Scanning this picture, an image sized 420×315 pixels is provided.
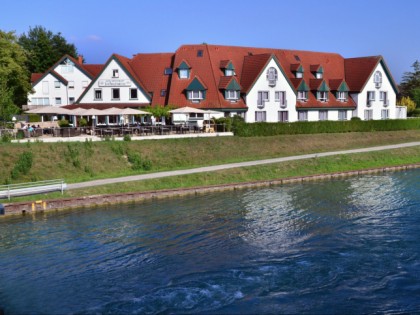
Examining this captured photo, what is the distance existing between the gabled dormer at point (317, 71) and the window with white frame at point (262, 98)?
10030 millimetres

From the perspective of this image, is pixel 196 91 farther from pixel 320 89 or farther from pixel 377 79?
pixel 377 79

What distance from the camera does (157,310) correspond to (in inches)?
627

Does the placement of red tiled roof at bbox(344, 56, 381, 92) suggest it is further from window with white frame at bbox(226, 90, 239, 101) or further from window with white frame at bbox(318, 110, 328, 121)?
window with white frame at bbox(226, 90, 239, 101)

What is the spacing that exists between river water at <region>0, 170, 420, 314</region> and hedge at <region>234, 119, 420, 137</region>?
20082 mm

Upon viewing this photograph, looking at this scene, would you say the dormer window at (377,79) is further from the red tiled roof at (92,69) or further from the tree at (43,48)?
the tree at (43,48)

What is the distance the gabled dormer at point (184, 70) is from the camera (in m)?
59.5

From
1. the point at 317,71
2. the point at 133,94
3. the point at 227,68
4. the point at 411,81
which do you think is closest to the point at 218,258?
the point at 133,94

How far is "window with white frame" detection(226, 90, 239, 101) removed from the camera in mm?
59347

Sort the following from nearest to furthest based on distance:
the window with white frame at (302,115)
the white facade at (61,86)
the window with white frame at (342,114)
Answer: the window with white frame at (302,115) → the window with white frame at (342,114) → the white facade at (61,86)

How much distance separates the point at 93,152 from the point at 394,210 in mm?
23434

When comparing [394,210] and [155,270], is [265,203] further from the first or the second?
[155,270]

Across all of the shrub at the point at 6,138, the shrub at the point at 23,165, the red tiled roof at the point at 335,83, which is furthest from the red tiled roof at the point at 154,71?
the shrub at the point at 23,165

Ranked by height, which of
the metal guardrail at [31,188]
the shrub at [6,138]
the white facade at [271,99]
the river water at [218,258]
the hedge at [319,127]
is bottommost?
the river water at [218,258]

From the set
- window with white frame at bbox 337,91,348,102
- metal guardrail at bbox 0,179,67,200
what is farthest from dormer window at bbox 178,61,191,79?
metal guardrail at bbox 0,179,67,200
